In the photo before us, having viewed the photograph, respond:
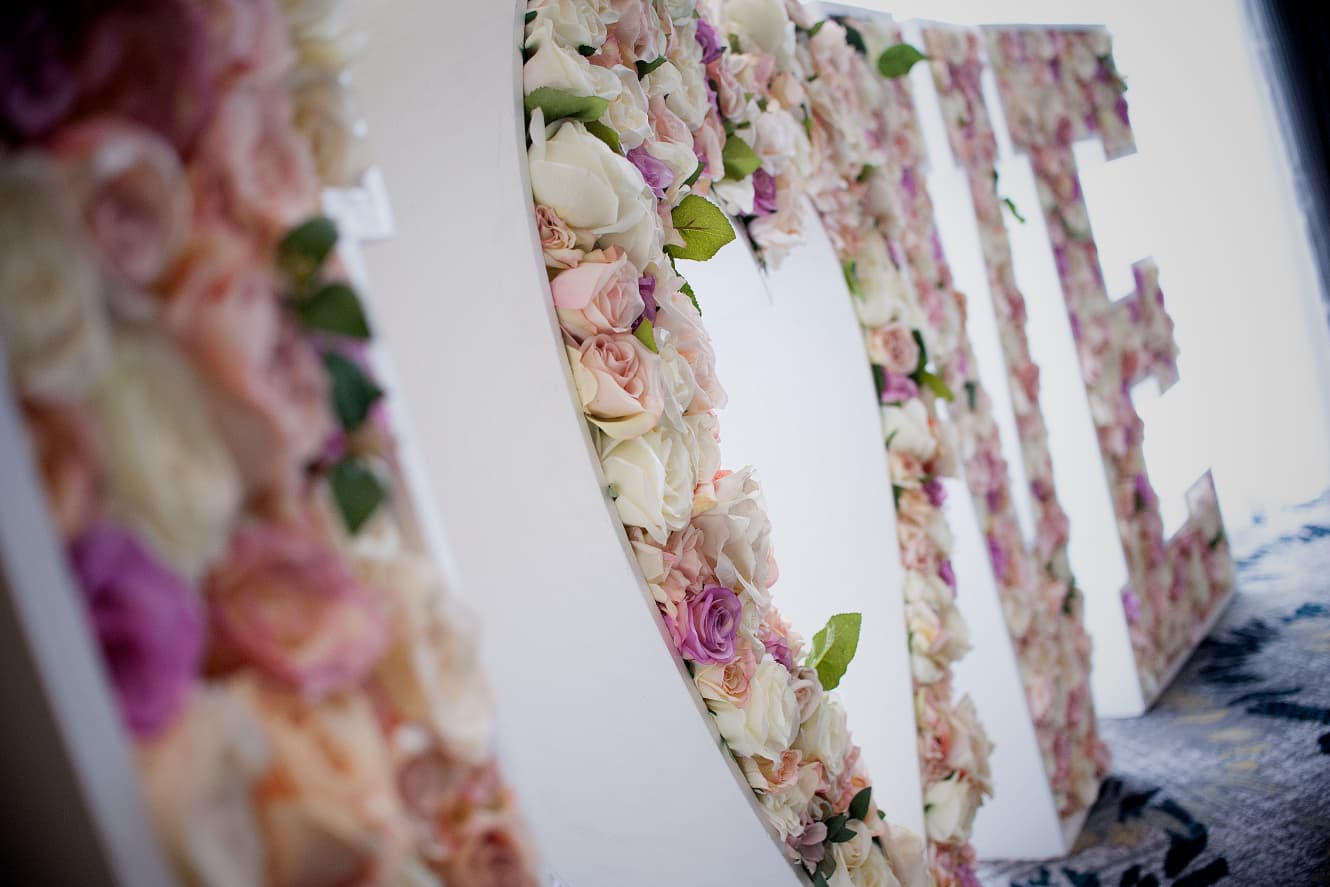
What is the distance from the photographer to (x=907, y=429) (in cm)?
182

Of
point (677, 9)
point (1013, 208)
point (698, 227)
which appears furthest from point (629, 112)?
point (1013, 208)

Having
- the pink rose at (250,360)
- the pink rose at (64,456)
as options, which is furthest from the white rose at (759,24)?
the pink rose at (64,456)

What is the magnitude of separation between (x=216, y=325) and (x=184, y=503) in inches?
2.9

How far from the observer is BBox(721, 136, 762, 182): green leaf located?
1.42m

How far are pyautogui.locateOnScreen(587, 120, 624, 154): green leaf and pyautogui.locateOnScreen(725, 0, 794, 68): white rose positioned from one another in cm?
74

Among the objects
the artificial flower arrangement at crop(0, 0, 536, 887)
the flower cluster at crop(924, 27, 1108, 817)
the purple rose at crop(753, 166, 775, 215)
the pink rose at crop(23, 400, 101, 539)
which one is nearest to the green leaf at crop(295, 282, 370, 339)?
the artificial flower arrangement at crop(0, 0, 536, 887)

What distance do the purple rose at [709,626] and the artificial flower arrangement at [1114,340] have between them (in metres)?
2.08

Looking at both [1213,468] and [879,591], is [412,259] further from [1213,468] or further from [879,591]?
[1213,468]

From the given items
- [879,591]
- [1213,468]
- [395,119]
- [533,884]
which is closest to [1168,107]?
[1213,468]

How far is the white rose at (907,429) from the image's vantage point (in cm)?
182

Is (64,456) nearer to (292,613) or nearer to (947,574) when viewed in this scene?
(292,613)

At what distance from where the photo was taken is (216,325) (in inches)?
16.6

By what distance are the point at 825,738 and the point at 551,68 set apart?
0.79 m

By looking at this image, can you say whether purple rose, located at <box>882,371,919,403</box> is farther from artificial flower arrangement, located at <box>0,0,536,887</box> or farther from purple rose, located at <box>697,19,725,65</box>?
artificial flower arrangement, located at <box>0,0,536,887</box>
